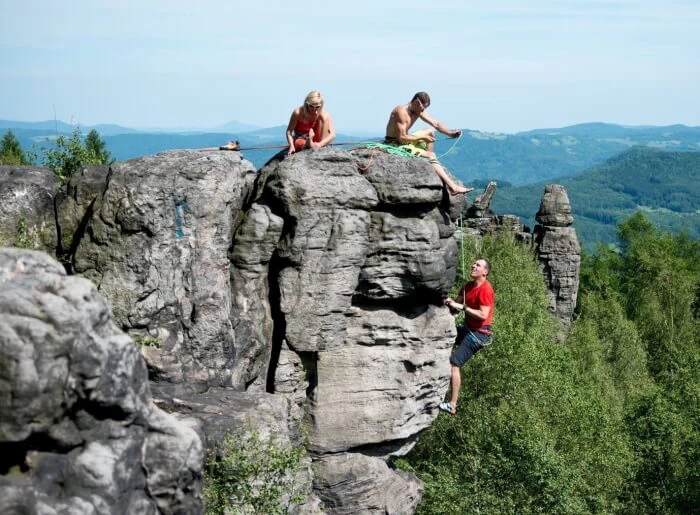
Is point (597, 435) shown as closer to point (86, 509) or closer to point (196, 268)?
point (196, 268)

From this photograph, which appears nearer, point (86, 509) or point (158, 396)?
point (86, 509)

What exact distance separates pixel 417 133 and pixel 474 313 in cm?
479

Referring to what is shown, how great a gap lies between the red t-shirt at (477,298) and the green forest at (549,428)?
4.90m

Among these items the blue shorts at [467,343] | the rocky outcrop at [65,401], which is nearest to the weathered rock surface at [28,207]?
the rocky outcrop at [65,401]

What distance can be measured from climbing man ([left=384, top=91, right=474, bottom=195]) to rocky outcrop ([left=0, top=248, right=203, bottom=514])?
482 inches

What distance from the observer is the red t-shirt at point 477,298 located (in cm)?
2320

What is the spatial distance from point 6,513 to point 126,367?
2.27 metres

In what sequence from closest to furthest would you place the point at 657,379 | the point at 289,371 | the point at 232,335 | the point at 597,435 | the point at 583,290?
the point at 232,335 → the point at 289,371 → the point at 597,435 → the point at 657,379 → the point at 583,290

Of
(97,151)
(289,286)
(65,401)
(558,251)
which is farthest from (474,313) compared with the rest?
(97,151)

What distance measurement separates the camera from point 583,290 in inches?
2680

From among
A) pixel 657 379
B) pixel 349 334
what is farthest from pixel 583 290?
pixel 349 334

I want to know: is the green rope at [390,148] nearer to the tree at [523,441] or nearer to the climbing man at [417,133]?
the climbing man at [417,133]

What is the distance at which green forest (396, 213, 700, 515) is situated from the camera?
2664cm

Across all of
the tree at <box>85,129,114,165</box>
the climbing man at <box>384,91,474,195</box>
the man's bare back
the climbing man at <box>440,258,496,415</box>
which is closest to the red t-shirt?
the climbing man at <box>440,258,496,415</box>
